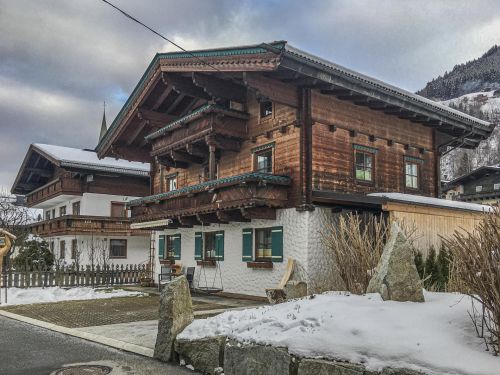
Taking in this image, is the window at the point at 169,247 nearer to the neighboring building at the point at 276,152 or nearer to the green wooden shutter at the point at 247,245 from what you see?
the neighboring building at the point at 276,152

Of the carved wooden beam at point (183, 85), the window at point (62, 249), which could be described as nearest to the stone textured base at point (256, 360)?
the carved wooden beam at point (183, 85)

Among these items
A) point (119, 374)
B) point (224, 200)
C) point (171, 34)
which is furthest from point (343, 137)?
Answer: point (119, 374)

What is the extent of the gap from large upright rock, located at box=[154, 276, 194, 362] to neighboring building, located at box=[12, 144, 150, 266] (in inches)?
883

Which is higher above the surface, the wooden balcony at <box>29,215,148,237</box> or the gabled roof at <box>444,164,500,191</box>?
the gabled roof at <box>444,164,500,191</box>

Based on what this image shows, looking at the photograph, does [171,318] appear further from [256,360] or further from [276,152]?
[276,152]

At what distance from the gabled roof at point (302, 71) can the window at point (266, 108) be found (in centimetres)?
214

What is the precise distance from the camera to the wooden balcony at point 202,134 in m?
16.8

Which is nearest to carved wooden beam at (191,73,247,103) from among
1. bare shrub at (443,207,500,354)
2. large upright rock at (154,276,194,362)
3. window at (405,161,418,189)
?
window at (405,161,418,189)

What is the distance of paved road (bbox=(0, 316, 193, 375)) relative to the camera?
679 cm

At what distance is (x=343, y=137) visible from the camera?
1669 cm

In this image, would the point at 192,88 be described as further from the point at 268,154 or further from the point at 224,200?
the point at 224,200

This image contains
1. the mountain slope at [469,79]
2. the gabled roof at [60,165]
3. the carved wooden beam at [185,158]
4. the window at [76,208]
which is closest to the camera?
the carved wooden beam at [185,158]

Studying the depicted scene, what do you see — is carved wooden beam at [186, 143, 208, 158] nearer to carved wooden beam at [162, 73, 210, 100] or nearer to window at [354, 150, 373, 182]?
carved wooden beam at [162, 73, 210, 100]

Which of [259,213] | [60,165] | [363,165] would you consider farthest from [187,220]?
[60,165]
